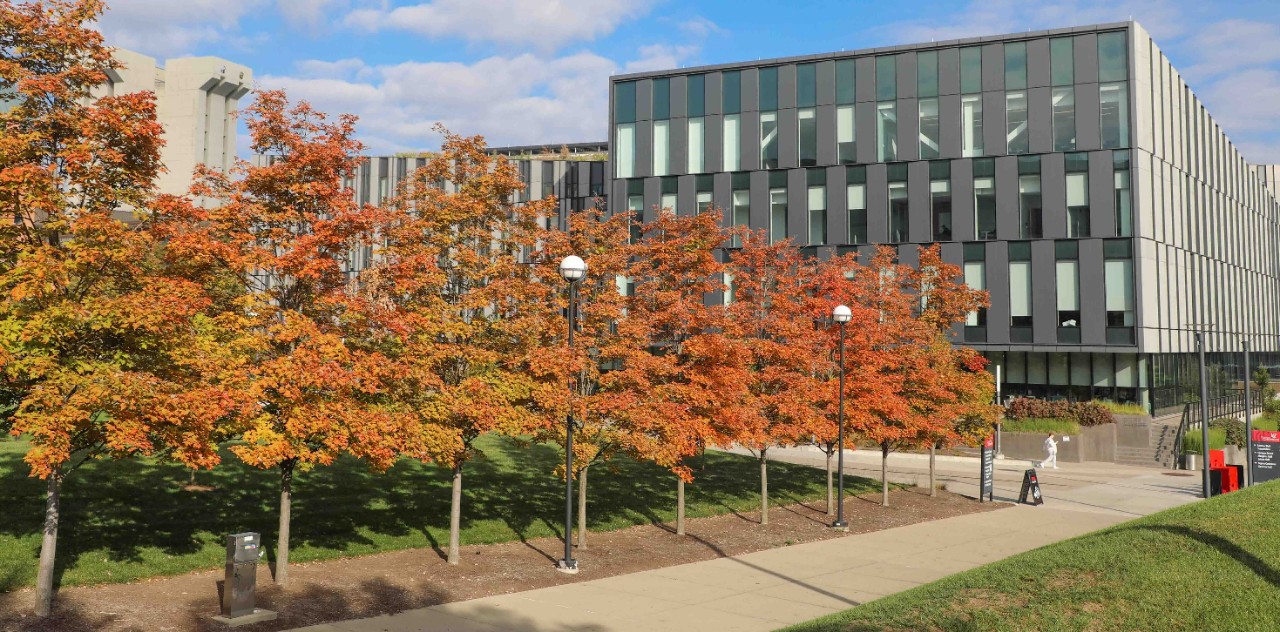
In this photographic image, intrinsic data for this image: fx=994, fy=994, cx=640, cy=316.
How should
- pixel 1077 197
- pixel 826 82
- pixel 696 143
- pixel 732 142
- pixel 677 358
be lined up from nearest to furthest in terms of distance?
pixel 677 358 → pixel 1077 197 → pixel 826 82 → pixel 732 142 → pixel 696 143

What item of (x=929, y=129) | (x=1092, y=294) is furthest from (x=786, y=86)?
(x=1092, y=294)

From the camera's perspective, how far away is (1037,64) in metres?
48.1

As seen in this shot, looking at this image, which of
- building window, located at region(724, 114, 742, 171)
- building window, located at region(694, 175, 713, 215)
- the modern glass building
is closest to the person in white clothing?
the modern glass building

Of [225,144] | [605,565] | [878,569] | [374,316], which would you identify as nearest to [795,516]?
[878,569]

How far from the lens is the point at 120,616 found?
13.6 m

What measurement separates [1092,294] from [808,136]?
16.0m

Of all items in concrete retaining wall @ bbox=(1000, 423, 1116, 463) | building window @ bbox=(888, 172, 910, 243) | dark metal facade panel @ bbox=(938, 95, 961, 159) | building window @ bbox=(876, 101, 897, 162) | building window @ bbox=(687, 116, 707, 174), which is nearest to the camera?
concrete retaining wall @ bbox=(1000, 423, 1116, 463)

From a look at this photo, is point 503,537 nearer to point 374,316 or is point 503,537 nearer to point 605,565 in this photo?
point 605,565

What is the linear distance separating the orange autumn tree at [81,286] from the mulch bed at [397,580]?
785 mm

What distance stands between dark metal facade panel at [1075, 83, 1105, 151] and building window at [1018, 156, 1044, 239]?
7.51 ft

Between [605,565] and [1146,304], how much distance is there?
3700 centimetres

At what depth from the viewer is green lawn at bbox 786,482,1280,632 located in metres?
11.6

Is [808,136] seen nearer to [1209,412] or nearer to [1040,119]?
[1040,119]

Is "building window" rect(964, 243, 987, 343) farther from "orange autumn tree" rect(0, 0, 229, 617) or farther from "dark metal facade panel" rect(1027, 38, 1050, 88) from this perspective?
"orange autumn tree" rect(0, 0, 229, 617)
